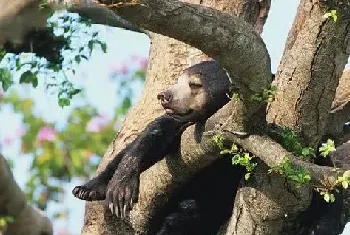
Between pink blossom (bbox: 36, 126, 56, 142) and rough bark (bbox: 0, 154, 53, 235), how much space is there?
131cm

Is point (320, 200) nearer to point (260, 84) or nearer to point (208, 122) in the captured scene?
point (208, 122)

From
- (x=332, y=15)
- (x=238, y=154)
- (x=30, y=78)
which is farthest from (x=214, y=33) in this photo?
(x=30, y=78)

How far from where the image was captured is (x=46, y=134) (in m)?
4.24

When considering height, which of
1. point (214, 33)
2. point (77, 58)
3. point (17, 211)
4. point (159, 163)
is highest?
point (214, 33)

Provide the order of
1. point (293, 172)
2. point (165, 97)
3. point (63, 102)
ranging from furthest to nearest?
point (165, 97) → point (63, 102) → point (293, 172)

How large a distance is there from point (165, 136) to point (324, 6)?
6.61ft

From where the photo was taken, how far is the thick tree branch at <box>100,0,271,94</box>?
328 cm

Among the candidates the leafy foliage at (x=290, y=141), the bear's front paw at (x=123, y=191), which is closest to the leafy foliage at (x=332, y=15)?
the leafy foliage at (x=290, y=141)

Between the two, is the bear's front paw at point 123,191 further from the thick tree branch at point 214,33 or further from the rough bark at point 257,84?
the thick tree branch at point 214,33

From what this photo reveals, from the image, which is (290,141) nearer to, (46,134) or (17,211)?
(46,134)

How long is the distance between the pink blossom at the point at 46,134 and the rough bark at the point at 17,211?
4.29 feet

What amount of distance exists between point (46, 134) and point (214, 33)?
116 cm

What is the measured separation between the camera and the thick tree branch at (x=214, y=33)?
129 inches

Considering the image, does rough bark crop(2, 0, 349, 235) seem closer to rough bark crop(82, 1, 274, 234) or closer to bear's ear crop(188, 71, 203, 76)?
rough bark crop(82, 1, 274, 234)
